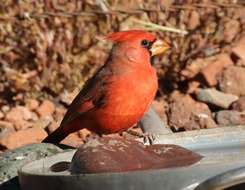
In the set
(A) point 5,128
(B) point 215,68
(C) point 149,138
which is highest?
(C) point 149,138

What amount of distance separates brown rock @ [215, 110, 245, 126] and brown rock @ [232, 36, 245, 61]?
2.59 ft

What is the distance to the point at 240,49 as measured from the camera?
6945mm

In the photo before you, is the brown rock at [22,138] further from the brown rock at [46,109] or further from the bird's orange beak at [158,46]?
the bird's orange beak at [158,46]

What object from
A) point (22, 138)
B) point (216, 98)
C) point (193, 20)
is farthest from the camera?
point (193, 20)

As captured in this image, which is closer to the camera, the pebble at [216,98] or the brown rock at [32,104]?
the pebble at [216,98]

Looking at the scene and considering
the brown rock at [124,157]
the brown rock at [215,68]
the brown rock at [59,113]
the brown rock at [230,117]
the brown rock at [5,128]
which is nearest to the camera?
the brown rock at [124,157]

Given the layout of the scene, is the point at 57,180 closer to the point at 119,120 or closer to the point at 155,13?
the point at 119,120

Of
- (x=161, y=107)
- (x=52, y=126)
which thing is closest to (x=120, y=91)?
(x=52, y=126)

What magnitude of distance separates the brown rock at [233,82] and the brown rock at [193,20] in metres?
0.41

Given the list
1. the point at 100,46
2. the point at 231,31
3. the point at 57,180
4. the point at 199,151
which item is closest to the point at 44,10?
the point at 100,46

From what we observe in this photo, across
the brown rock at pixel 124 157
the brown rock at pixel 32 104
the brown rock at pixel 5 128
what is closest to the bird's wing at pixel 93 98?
the brown rock at pixel 5 128

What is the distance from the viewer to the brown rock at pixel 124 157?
11.7ft

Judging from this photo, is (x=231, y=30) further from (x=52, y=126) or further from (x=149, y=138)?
(x=149, y=138)

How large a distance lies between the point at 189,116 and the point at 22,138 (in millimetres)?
1083
